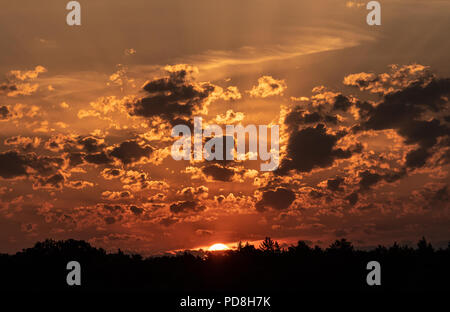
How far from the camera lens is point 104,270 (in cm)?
9744

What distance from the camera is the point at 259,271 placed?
292 ft

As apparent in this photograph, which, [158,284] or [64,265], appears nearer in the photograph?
[158,284]

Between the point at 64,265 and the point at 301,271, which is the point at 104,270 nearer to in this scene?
the point at 64,265

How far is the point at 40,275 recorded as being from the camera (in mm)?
100250

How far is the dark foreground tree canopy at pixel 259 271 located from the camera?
276ft

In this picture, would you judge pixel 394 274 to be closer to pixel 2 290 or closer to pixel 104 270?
pixel 104 270

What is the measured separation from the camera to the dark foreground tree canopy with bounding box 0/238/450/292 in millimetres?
84000

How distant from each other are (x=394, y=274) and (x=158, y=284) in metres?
35.6
